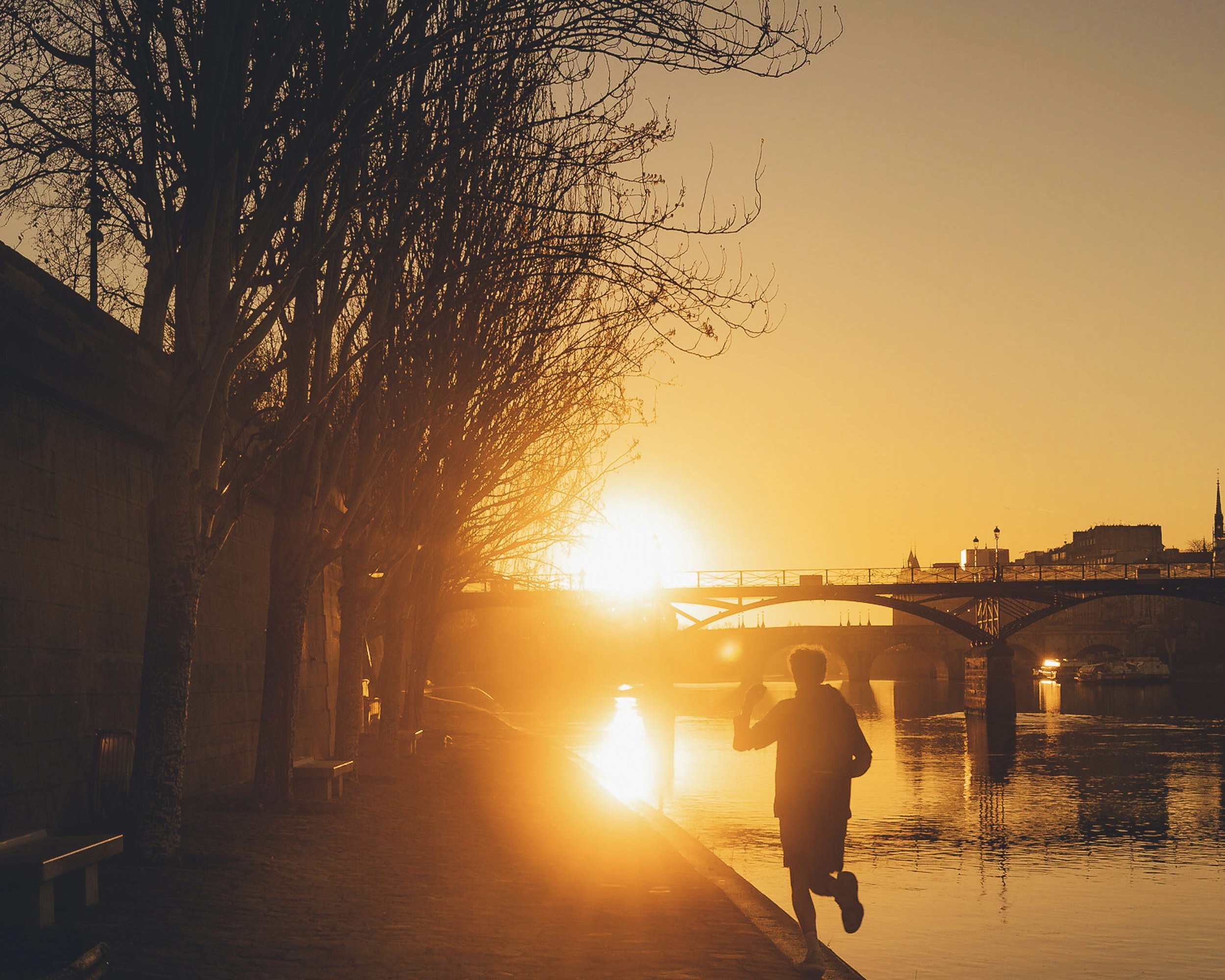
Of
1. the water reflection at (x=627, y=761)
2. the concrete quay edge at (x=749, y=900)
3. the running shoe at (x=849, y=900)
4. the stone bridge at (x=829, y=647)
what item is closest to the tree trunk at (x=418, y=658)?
the water reflection at (x=627, y=761)

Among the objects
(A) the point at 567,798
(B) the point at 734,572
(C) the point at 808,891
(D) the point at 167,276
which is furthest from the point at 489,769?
(B) the point at 734,572

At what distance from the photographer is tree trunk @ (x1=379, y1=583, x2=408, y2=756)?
22094 mm

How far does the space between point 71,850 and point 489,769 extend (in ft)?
50.2

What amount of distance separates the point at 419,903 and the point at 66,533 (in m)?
4.57

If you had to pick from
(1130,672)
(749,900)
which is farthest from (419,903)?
(1130,672)

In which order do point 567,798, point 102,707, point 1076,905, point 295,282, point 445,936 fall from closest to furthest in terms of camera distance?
point 445,936
point 295,282
point 102,707
point 1076,905
point 567,798

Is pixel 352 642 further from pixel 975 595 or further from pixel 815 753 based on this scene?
pixel 975 595

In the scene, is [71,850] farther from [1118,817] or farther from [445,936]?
[1118,817]

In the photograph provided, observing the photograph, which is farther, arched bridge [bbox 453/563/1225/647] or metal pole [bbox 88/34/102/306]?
arched bridge [bbox 453/563/1225/647]

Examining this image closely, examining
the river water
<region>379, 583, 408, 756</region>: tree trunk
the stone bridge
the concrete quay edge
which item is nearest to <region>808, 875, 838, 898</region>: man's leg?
the concrete quay edge

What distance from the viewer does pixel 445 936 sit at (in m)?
8.02

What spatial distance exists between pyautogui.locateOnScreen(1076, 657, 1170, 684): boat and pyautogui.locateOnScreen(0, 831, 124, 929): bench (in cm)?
12087

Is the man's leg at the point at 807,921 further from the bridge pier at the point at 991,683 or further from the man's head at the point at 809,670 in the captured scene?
the bridge pier at the point at 991,683

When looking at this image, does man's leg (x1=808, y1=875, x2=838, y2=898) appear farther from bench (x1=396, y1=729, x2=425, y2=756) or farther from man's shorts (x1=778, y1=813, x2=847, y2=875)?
bench (x1=396, y1=729, x2=425, y2=756)
